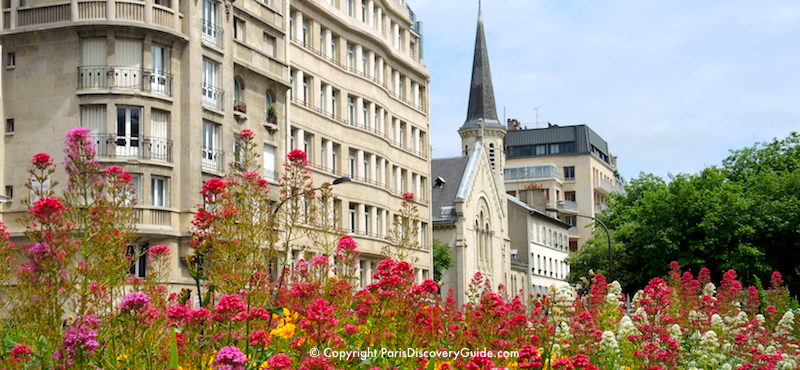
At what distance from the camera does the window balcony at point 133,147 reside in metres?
33.1

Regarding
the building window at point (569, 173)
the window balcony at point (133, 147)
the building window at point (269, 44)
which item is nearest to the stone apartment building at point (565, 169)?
the building window at point (569, 173)

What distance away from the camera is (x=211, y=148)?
36812mm

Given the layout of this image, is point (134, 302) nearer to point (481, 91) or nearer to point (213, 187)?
point (213, 187)

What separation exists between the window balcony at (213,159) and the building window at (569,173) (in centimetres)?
9338

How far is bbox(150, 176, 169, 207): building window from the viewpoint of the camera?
33.9 metres

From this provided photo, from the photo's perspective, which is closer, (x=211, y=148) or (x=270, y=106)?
(x=211, y=148)

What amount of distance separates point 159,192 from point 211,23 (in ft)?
22.5

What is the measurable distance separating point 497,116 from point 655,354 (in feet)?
310

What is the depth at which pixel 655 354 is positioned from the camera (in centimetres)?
940

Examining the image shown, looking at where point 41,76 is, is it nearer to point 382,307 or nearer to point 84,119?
point 84,119

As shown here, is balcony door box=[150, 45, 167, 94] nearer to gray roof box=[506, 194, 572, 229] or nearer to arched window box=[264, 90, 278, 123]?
arched window box=[264, 90, 278, 123]

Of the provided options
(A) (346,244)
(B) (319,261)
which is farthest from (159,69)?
(A) (346,244)

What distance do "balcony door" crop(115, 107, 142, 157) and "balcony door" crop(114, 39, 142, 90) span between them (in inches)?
30.0

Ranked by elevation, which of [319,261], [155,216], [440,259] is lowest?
[319,261]
